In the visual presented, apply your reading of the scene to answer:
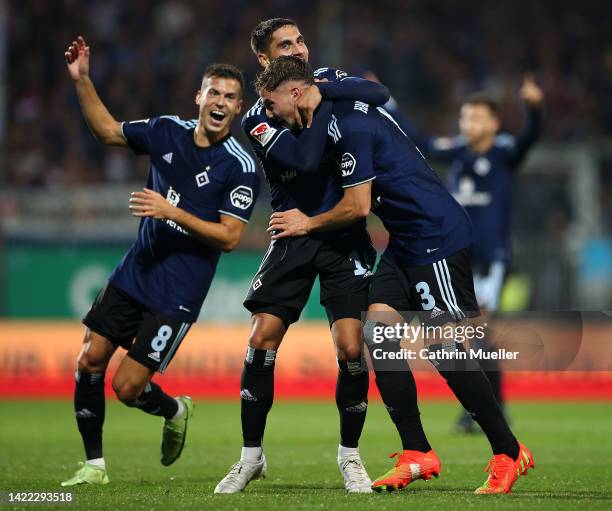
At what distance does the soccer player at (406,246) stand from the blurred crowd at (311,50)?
40.9ft

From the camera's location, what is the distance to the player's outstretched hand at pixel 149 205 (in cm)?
621

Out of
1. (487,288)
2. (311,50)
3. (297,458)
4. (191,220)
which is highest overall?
(311,50)

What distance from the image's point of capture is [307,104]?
5992mm

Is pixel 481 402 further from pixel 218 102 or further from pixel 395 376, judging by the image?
pixel 218 102

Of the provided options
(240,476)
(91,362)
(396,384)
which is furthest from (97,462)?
(396,384)

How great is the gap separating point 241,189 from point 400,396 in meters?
1.66

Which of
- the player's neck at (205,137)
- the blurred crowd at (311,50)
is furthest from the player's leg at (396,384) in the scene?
the blurred crowd at (311,50)

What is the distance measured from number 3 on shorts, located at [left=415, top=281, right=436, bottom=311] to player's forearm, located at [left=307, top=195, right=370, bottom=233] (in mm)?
486

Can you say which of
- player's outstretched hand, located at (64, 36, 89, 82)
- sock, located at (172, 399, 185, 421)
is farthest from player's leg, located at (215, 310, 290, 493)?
player's outstretched hand, located at (64, 36, 89, 82)

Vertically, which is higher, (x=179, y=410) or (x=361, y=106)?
(x=361, y=106)

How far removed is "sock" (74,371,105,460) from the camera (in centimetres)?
683

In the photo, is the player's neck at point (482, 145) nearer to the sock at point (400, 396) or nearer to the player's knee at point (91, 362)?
the sock at point (400, 396)

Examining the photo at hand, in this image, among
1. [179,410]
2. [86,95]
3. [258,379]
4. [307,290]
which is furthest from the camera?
[179,410]

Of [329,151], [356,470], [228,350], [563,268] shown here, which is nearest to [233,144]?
[329,151]
